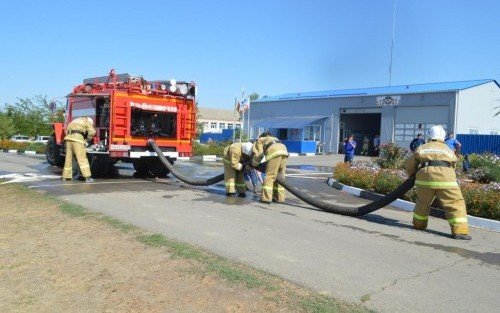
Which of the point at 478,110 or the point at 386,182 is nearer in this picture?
the point at 386,182

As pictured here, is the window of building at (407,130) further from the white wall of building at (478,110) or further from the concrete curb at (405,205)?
the concrete curb at (405,205)

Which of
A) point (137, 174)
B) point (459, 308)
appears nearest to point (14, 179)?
point (137, 174)

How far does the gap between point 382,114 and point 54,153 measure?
2248cm

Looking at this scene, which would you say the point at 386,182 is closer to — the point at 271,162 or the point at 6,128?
the point at 271,162

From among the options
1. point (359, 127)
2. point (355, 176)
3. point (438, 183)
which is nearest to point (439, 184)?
point (438, 183)

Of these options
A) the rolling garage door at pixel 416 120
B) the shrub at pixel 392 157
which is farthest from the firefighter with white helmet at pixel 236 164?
the rolling garage door at pixel 416 120

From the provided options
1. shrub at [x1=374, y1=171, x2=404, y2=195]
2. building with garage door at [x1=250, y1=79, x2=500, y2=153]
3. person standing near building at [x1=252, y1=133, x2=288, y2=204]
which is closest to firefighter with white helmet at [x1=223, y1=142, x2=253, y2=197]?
person standing near building at [x1=252, y1=133, x2=288, y2=204]

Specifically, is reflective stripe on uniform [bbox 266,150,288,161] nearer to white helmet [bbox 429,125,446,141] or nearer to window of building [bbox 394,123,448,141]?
white helmet [bbox 429,125,446,141]

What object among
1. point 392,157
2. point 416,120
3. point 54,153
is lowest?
point 54,153

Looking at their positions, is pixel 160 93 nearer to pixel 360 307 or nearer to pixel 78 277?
pixel 78 277

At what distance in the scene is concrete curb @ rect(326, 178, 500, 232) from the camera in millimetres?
7998

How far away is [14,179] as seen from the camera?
12.1m

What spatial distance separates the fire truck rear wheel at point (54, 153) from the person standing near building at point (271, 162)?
27.2 feet

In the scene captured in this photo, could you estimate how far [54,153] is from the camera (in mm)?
15719
